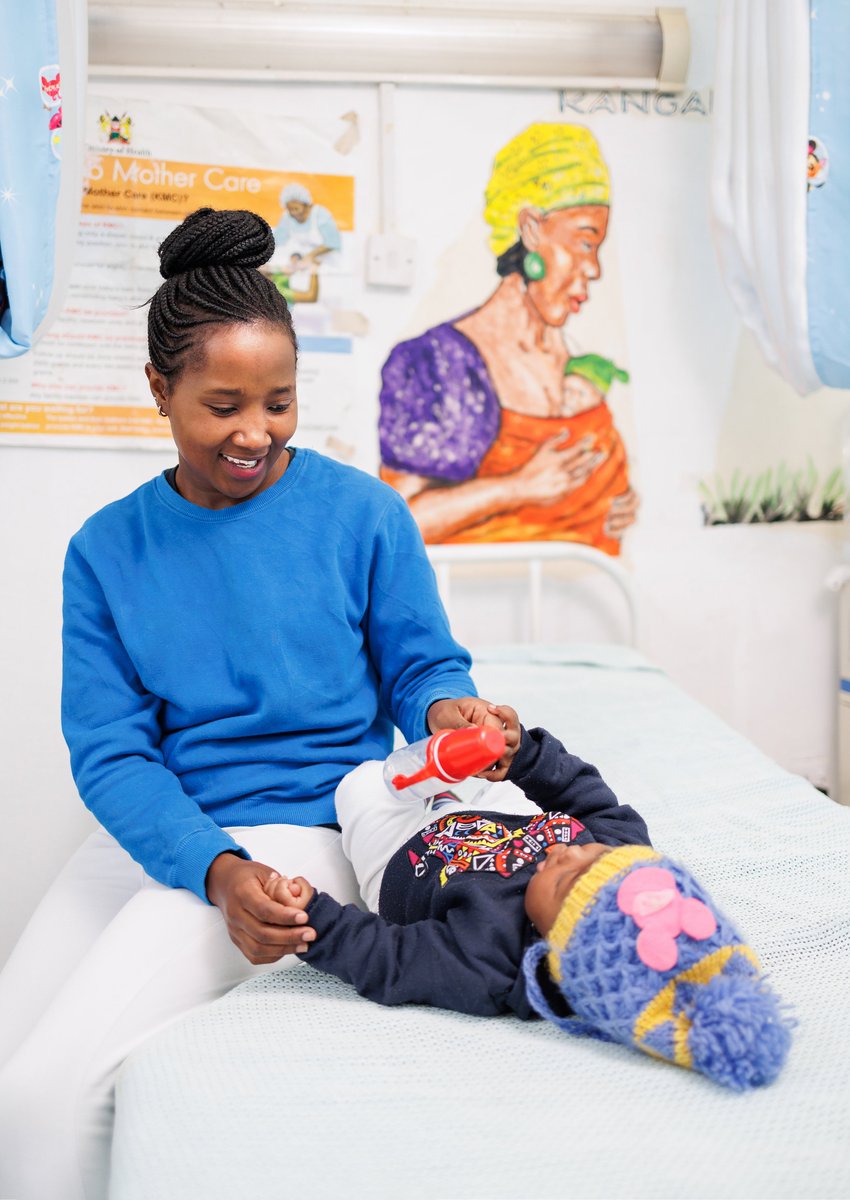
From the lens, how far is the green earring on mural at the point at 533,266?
8.11 feet

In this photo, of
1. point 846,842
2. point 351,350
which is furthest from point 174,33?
point 846,842

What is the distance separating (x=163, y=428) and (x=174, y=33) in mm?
759

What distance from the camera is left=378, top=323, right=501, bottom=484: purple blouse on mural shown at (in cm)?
246

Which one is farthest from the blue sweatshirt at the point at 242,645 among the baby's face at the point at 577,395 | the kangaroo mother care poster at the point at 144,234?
the baby's face at the point at 577,395

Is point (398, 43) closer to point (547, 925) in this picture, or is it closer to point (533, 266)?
point (533, 266)

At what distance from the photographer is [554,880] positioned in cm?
108

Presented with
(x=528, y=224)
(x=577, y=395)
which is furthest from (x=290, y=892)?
(x=528, y=224)

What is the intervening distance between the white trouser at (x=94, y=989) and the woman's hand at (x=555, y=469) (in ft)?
4.38

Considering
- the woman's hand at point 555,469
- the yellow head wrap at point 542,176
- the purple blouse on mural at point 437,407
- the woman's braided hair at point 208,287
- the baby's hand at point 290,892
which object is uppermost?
the yellow head wrap at point 542,176

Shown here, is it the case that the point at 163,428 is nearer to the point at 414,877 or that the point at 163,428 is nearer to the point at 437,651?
the point at 437,651

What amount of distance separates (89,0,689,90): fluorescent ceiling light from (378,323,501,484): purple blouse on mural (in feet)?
1.74

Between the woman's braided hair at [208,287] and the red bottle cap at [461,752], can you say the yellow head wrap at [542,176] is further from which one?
the red bottle cap at [461,752]

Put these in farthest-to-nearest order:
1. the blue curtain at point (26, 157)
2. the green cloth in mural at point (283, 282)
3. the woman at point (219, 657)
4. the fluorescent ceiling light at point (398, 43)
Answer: the green cloth in mural at point (283, 282)
the fluorescent ceiling light at point (398, 43)
the blue curtain at point (26, 157)
the woman at point (219, 657)

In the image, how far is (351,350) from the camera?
96.3 inches
